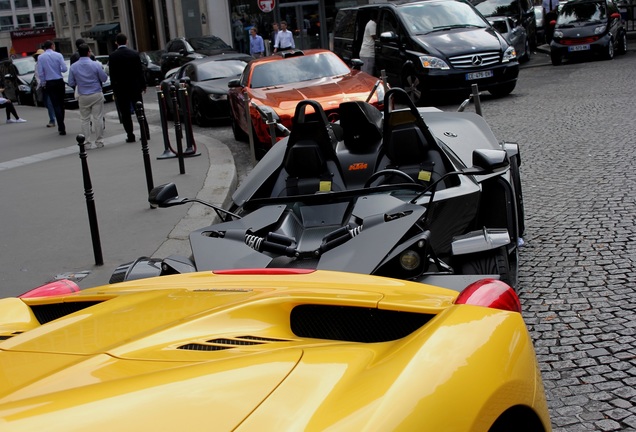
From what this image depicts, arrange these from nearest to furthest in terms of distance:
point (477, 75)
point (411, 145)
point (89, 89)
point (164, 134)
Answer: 1. point (411, 145)
2. point (164, 134)
3. point (89, 89)
4. point (477, 75)

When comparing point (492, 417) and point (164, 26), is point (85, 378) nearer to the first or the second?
point (492, 417)

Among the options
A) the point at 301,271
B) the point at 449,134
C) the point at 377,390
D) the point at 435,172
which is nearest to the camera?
the point at 377,390

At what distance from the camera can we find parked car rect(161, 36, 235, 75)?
27916mm

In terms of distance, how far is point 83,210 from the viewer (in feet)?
32.7

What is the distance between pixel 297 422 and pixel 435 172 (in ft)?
13.4

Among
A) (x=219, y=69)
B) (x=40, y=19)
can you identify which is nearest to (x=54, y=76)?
(x=219, y=69)

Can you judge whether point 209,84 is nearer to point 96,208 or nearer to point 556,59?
point 96,208

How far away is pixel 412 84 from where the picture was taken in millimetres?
16344

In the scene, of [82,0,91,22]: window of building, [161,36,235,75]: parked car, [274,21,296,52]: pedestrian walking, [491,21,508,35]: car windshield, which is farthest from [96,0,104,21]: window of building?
[491,21,508,35]: car windshield

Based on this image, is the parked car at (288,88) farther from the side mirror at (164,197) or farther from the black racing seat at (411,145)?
the side mirror at (164,197)

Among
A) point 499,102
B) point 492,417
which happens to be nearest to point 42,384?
point 492,417

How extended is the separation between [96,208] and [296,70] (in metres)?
5.74

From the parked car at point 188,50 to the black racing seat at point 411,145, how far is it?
22.4 metres

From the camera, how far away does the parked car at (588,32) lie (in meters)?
22.0
